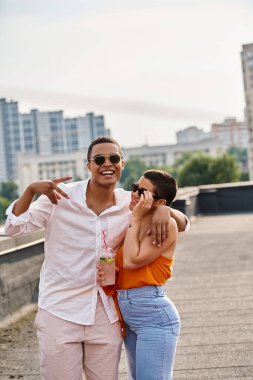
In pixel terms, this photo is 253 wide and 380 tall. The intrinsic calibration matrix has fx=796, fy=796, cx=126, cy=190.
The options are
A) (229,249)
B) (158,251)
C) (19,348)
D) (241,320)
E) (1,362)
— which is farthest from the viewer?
(229,249)

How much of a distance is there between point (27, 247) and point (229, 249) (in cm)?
519

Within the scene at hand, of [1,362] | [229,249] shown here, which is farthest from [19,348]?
[229,249]

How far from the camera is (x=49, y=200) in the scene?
3.48 m

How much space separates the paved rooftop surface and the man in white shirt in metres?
1.74

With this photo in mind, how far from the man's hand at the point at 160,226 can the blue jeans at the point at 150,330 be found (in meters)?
0.20

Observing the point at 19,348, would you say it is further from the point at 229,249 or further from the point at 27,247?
the point at 229,249

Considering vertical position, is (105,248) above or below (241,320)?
above

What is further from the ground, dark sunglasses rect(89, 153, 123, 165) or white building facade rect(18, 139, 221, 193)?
white building facade rect(18, 139, 221, 193)

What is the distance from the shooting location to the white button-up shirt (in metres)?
3.43

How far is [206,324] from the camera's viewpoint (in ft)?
21.9

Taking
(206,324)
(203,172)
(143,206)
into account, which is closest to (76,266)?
(143,206)

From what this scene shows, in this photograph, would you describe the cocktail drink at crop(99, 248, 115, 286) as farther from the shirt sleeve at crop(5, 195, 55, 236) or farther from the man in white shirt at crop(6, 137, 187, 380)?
the shirt sleeve at crop(5, 195, 55, 236)

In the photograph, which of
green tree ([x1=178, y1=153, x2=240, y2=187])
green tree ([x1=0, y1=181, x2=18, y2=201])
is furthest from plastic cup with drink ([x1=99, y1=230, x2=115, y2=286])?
green tree ([x1=0, y1=181, x2=18, y2=201])

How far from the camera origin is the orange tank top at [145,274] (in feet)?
11.1
